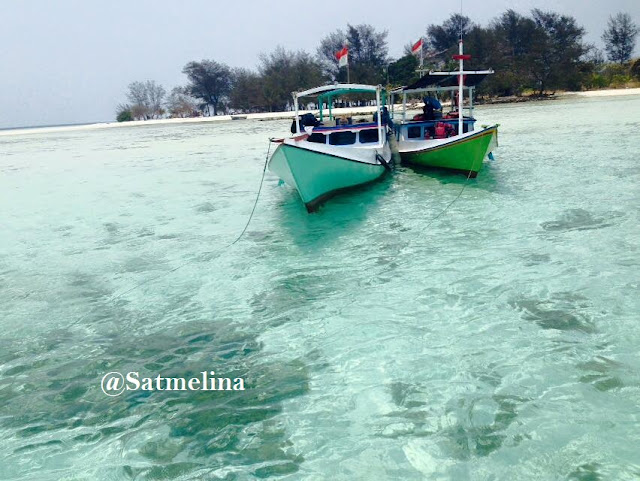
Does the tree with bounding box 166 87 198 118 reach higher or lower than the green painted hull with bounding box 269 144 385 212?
higher

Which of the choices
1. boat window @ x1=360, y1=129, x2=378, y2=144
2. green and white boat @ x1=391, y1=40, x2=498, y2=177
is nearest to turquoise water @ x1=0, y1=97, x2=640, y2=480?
green and white boat @ x1=391, y1=40, x2=498, y2=177

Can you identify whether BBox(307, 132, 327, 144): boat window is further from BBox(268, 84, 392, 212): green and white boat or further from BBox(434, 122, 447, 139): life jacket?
BBox(434, 122, 447, 139): life jacket

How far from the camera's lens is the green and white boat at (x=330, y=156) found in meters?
10.5

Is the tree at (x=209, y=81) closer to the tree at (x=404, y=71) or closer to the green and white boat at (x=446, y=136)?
the tree at (x=404, y=71)

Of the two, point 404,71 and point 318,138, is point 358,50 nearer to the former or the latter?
point 404,71

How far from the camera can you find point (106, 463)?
3746 mm

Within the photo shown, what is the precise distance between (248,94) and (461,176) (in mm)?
64950

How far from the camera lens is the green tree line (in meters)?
57.0

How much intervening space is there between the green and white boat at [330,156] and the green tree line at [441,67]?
34.7m

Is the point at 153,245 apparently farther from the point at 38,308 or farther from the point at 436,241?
the point at 436,241

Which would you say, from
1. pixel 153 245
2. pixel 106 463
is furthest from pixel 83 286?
pixel 106 463

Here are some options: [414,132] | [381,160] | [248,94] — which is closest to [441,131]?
[414,132]

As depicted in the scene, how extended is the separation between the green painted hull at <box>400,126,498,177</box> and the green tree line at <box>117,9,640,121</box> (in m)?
34.0

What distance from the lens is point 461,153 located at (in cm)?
1323
